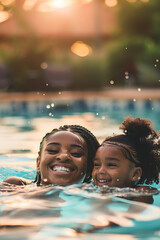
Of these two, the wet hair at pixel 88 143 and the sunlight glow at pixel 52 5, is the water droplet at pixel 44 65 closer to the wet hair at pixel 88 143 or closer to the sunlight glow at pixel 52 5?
the sunlight glow at pixel 52 5

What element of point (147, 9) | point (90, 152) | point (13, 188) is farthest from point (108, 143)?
point (147, 9)

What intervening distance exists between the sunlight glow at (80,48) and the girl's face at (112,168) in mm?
22109

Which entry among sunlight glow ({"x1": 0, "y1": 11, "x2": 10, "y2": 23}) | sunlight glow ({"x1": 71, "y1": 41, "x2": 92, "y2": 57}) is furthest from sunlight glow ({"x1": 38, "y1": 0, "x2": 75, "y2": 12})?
sunlight glow ({"x1": 71, "y1": 41, "x2": 92, "y2": 57})

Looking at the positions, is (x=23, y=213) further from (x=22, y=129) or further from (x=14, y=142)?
(x=22, y=129)

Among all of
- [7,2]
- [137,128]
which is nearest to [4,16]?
[7,2]

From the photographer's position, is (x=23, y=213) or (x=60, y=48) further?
(x=60, y=48)

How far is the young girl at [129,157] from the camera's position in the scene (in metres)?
3.86

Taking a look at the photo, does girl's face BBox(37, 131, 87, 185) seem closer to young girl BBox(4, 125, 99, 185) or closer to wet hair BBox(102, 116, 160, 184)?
young girl BBox(4, 125, 99, 185)

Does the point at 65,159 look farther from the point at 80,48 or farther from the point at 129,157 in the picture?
the point at 80,48

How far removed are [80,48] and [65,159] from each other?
77.8 feet

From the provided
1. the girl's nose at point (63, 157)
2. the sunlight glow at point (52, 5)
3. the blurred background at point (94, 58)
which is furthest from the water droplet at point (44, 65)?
the girl's nose at point (63, 157)

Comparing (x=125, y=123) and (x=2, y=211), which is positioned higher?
(x=125, y=123)

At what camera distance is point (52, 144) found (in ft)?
13.2

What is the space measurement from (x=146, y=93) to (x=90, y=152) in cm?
1305
